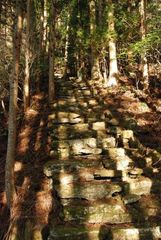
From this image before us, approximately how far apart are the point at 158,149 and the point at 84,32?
11489 millimetres

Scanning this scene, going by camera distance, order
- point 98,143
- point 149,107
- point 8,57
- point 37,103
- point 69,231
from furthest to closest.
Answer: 1. point 8,57
2. point 37,103
3. point 149,107
4. point 98,143
5. point 69,231

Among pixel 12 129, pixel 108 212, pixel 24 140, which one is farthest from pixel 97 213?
Answer: pixel 24 140

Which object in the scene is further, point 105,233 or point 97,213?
point 97,213

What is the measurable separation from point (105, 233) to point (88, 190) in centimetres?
119

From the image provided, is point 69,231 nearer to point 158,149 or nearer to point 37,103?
point 158,149

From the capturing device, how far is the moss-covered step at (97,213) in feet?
22.9

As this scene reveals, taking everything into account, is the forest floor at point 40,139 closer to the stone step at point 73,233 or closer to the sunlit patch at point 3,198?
the sunlit patch at point 3,198

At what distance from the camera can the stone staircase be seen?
6.73 metres

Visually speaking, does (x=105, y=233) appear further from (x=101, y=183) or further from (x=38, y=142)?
(x=38, y=142)

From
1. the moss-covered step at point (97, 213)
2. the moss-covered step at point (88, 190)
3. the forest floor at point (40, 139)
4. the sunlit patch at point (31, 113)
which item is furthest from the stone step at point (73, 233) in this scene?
the sunlit patch at point (31, 113)

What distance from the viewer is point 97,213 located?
7.05 m

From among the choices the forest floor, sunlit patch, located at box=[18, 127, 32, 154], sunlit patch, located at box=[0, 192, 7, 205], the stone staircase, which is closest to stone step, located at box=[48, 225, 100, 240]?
the stone staircase

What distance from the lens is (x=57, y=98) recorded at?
50.8 ft

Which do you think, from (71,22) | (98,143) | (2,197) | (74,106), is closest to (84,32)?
(71,22)
